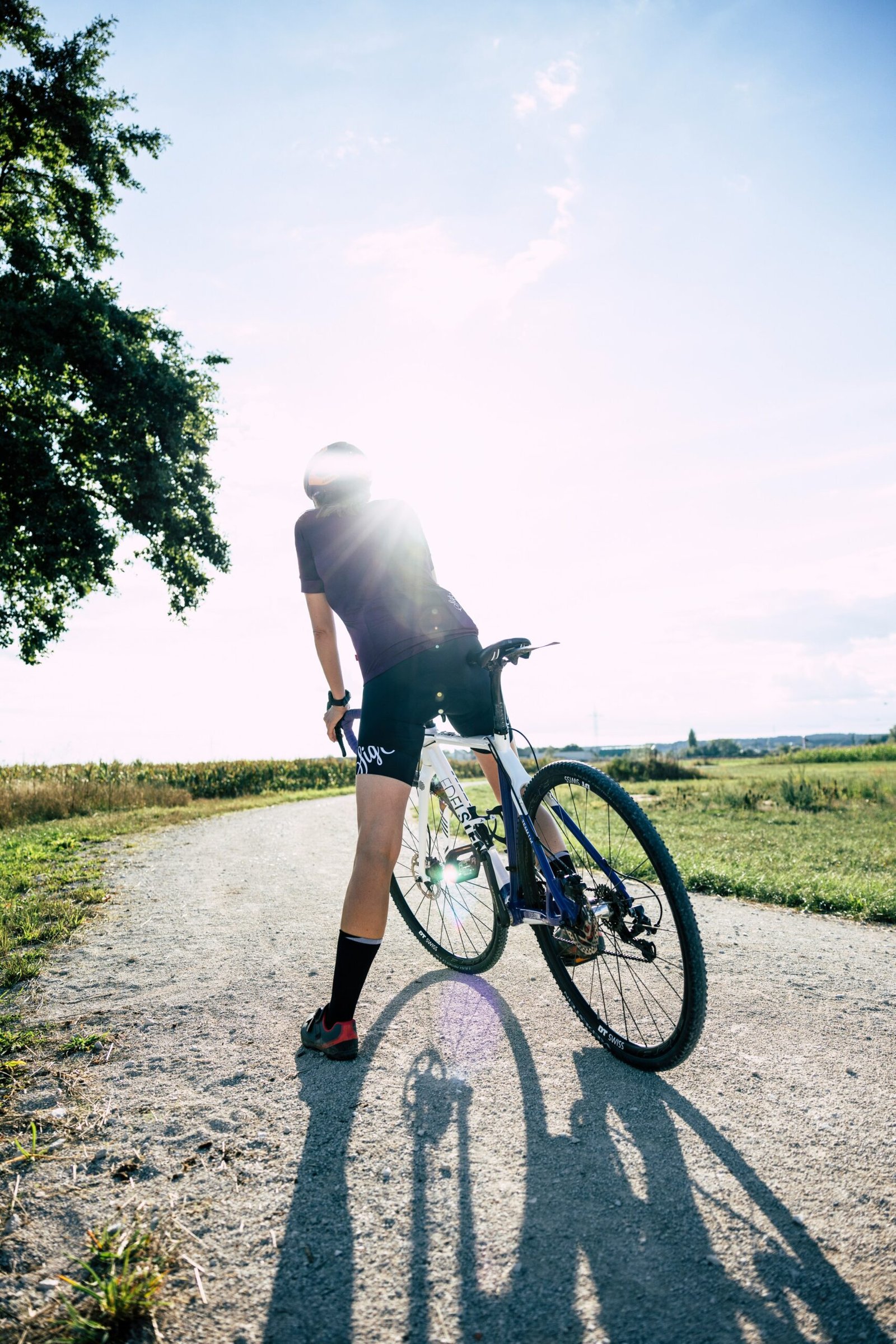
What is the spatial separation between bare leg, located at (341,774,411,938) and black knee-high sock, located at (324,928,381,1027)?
1.4 inches

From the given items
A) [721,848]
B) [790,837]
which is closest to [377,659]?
[721,848]

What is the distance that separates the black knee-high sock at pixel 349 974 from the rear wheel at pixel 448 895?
58 cm

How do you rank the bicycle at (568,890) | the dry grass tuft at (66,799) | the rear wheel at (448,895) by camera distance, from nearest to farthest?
the bicycle at (568,890) → the rear wheel at (448,895) → the dry grass tuft at (66,799)

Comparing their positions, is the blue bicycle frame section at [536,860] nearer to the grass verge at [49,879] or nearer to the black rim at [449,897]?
the black rim at [449,897]

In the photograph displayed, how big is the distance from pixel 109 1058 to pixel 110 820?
8.77m

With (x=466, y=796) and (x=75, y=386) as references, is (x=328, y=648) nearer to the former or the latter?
(x=466, y=796)

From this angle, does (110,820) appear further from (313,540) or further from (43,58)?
(43,58)

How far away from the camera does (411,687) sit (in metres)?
2.88

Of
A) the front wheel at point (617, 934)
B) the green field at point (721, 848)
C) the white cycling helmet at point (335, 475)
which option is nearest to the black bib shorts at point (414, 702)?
the front wheel at point (617, 934)

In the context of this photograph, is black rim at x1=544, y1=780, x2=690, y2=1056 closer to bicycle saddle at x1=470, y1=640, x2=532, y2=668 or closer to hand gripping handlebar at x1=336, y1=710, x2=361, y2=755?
bicycle saddle at x1=470, y1=640, x2=532, y2=668

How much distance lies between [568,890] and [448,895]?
1107 millimetres

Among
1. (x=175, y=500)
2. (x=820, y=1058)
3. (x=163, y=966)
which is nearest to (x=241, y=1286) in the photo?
(x=820, y=1058)

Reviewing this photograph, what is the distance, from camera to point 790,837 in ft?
31.8

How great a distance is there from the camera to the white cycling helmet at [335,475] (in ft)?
10.0
